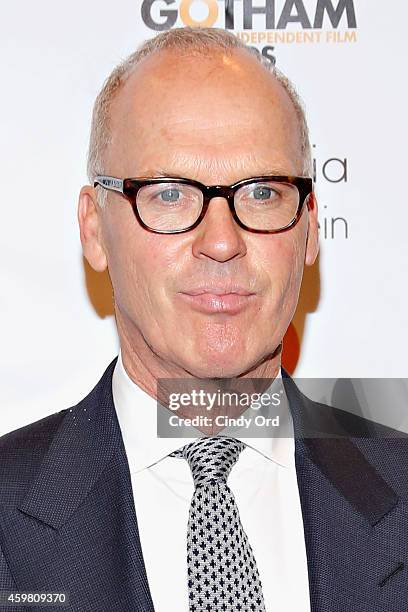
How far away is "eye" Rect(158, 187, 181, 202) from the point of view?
1761mm

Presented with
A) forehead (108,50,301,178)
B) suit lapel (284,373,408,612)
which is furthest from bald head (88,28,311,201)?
suit lapel (284,373,408,612)

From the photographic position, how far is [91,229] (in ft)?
6.42

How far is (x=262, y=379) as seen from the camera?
1921 millimetres

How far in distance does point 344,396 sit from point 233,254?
70 centimetres

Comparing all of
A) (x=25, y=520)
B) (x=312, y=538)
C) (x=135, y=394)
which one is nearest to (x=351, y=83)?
(x=135, y=394)

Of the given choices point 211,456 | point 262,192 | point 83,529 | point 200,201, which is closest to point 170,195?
point 200,201

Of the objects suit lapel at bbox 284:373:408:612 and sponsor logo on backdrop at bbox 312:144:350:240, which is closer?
suit lapel at bbox 284:373:408:612

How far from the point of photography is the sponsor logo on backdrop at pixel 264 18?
7.30 feet

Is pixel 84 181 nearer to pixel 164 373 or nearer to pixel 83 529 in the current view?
pixel 164 373

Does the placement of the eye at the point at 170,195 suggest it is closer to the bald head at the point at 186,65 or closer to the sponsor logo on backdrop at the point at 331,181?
the bald head at the point at 186,65

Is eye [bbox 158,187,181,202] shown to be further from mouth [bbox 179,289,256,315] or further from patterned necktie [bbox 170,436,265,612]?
patterned necktie [bbox 170,436,265,612]

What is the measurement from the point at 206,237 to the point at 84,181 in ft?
1.95

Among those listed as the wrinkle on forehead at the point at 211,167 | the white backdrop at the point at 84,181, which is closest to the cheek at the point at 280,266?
the wrinkle on forehead at the point at 211,167

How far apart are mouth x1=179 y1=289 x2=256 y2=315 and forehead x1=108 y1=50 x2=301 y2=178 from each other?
7.8 inches
